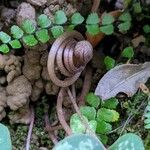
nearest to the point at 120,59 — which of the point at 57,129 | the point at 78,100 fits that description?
the point at 78,100

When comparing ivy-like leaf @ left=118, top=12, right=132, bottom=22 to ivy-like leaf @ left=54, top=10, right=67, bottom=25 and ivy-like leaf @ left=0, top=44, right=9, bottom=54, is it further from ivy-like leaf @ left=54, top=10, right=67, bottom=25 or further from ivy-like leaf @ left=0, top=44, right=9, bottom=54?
ivy-like leaf @ left=0, top=44, right=9, bottom=54

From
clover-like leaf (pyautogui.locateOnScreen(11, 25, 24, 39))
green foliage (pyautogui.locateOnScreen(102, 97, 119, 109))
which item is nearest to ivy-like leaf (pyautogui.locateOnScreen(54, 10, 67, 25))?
clover-like leaf (pyautogui.locateOnScreen(11, 25, 24, 39))

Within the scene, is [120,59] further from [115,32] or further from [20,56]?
[20,56]

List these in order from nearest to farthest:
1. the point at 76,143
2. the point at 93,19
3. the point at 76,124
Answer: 1. the point at 76,143
2. the point at 76,124
3. the point at 93,19

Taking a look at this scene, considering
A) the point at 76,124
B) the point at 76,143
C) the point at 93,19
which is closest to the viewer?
the point at 76,143

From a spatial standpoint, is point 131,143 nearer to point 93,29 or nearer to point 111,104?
point 111,104

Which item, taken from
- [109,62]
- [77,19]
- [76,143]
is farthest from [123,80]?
[76,143]

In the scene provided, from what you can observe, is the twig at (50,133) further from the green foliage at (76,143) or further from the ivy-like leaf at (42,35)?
the green foliage at (76,143)
